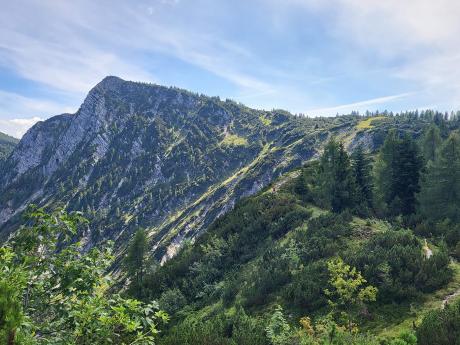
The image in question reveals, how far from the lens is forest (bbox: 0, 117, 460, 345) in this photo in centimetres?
750

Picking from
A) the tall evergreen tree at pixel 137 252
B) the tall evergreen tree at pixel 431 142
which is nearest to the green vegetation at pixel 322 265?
the tall evergreen tree at pixel 137 252

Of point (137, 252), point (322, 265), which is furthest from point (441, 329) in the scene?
point (137, 252)

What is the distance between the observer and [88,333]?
280 inches

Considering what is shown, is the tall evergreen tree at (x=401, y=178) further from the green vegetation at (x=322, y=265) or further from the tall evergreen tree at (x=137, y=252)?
the tall evergreen tree at (x=137, y=252)

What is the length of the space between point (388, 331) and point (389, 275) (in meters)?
5.36

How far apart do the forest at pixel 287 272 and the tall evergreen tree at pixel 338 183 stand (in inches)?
5.1

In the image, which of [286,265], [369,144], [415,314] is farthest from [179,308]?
[369,144]

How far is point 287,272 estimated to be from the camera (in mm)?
29000

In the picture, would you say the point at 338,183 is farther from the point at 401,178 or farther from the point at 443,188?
the point at 443,188

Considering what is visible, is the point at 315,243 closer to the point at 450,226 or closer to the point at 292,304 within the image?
the point at 292,304

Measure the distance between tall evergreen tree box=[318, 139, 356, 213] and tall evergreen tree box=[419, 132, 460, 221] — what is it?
24.9 ft

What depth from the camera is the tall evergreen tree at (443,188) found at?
127 ft

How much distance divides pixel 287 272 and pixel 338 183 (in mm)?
17601

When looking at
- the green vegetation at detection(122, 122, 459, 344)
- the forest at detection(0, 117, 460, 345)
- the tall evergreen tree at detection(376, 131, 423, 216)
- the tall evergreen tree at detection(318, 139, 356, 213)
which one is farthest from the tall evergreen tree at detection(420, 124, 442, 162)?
the tall evergreen tree at detection(318, 139, 356, 213)
